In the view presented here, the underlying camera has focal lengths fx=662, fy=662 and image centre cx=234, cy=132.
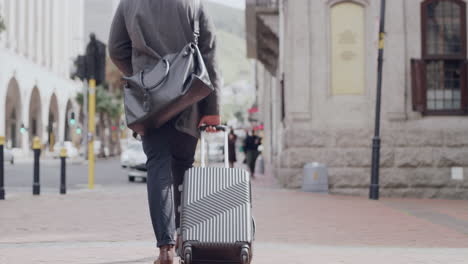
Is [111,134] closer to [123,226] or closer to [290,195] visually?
[290,195]

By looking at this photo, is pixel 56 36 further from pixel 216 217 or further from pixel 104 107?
pixel 216 217

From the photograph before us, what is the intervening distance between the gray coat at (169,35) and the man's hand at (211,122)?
0.03m

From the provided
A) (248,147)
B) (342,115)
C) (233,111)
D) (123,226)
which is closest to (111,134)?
(248,147)

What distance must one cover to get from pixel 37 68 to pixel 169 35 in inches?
2208

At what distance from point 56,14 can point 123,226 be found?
61.0 meters

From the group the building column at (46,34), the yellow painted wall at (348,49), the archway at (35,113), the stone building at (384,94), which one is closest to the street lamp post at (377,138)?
the stone building at (384,94)

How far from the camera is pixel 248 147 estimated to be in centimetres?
2297

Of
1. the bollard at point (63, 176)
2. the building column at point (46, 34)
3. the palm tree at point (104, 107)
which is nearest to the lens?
the bollard at point (63, 176)

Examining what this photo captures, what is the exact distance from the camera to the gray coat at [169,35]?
4203 mm

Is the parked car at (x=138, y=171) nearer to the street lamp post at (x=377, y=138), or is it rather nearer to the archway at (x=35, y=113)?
the street lamp post at (x=377, y=138)

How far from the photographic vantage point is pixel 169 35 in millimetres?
4230

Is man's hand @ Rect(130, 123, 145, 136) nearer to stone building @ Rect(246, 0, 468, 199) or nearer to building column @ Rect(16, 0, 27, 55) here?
stone building @ Rect(246, 0, 468, 199)

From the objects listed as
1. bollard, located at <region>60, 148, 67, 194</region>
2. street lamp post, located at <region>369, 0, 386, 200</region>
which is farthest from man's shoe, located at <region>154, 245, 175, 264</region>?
street lamp post, located at <region>369, 0, 386, 200</region>

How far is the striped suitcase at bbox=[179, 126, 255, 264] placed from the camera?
382cm
